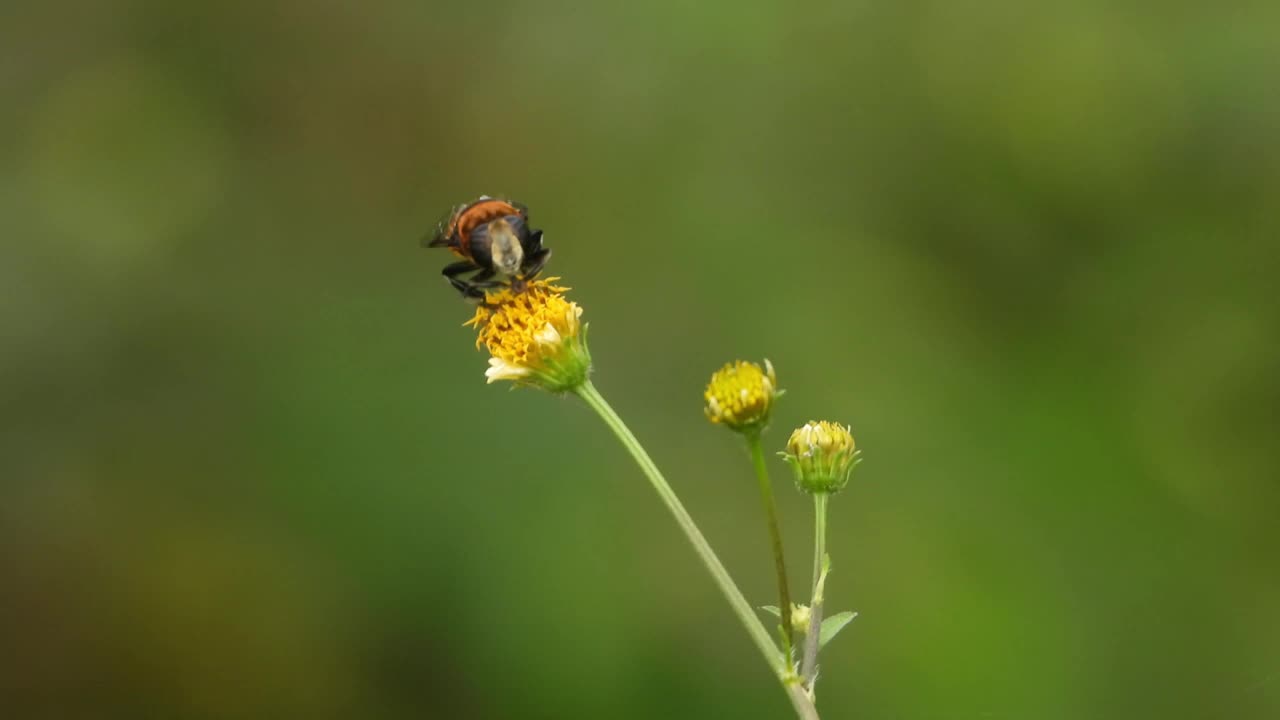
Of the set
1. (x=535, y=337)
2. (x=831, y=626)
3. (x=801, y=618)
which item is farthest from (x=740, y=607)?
(x=535, y=337)

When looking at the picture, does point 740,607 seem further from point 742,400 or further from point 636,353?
point 636,353

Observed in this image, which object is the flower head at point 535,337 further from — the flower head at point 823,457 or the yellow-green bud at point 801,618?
the yellow-green bud at point 801,618

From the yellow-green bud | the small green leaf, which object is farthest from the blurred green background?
the small green leaf

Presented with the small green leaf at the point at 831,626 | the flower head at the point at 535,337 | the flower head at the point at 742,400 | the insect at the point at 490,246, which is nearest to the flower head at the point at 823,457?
the flower head at the point at 742,400

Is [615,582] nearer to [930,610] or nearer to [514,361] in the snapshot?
[930,610]

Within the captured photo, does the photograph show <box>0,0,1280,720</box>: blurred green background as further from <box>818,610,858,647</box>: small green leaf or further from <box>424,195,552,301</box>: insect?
<box>818,610,858,647</box>: small green leaf
